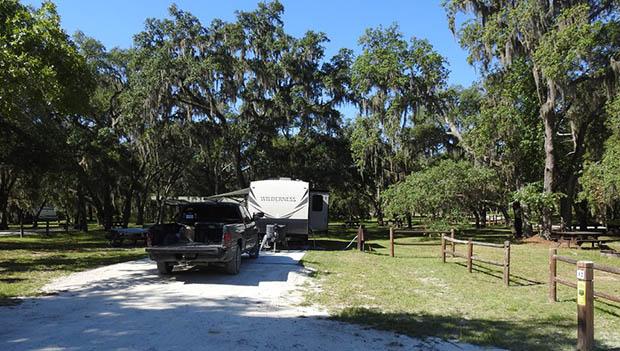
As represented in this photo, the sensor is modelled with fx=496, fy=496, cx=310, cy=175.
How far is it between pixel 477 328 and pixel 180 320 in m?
3.77

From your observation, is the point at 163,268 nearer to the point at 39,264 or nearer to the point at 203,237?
the point at 203,237

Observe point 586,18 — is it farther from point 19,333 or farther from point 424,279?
point 19,333

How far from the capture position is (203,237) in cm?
1078

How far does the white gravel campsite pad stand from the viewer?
5262 mm

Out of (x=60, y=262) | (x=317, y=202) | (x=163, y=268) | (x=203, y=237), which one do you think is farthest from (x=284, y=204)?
(x=163, y=268)

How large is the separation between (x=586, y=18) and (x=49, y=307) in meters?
20.9

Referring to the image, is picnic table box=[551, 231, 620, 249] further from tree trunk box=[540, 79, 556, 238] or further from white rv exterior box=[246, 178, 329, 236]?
white rv exterior box=[246, 178, 329, 236]

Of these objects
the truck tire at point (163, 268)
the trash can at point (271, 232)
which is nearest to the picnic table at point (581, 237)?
the trash can at point (271, 232)

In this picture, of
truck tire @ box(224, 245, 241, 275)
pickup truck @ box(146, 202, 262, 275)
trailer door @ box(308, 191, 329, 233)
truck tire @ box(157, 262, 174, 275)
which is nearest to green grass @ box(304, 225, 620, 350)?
truck tire @ box(224, 245, 241, 275)

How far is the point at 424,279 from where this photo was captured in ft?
34.9

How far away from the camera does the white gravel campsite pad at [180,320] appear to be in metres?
5.26

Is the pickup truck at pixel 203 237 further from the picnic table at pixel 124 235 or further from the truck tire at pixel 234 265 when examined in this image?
the picnic table at pixel 124 235

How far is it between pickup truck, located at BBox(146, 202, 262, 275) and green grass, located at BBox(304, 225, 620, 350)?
78.2 inches

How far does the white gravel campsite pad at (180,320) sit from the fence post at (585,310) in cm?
113
